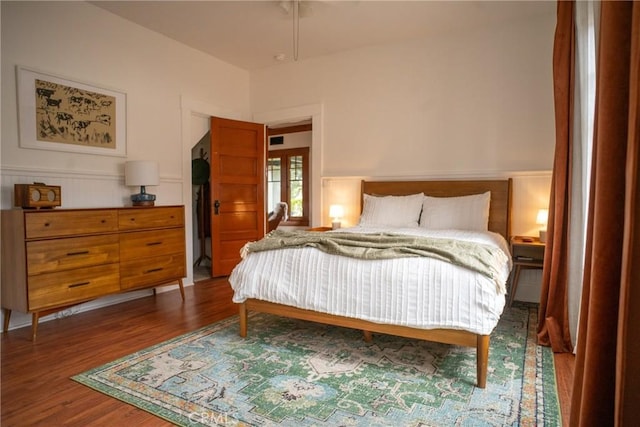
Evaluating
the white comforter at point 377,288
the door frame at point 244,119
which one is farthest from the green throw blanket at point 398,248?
the door frame at point 244,119

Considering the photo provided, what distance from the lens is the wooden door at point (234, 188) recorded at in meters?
4.71

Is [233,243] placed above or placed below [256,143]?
below

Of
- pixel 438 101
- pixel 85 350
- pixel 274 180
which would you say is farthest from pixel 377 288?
pixel 274 180

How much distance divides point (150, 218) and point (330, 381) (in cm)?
238

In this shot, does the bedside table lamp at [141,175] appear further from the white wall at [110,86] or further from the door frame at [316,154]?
the door frame at [316,154]

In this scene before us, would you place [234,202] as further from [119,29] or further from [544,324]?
[544,324]

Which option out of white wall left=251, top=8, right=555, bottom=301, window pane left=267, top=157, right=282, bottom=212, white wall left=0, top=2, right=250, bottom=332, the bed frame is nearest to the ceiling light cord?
white wall left=251, top=8, right=555, bottom=301

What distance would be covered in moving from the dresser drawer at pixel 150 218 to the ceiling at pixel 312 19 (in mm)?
1933

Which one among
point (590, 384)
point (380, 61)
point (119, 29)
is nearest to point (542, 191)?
point (380, 61)

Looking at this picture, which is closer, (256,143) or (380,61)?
(380,61)

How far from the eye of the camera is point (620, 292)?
68cm

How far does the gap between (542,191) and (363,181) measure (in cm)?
189

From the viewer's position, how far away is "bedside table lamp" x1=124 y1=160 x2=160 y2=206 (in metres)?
3.57

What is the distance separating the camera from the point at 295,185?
7.89 meters
